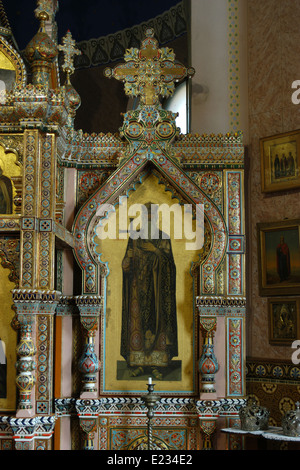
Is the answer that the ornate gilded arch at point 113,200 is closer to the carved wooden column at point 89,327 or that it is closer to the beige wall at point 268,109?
the carved wooden column at point 89,327

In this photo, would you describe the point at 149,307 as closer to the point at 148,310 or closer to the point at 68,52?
the point at 148,310

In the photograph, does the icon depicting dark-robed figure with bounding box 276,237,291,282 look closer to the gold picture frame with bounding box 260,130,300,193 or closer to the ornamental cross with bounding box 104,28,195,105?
the gold picture frame with bounding box 260,130,300,193

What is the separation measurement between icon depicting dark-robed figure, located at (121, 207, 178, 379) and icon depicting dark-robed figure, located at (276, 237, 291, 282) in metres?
1.14

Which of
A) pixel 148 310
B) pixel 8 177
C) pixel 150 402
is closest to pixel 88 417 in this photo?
pixel 150 402

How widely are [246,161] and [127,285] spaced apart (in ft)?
6.46

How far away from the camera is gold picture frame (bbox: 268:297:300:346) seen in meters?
7.56

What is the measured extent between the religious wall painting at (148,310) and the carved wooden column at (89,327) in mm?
161

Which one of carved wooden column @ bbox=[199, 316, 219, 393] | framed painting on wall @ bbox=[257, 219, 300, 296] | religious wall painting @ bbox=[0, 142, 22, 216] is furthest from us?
framed painting on wall @ bbox=[257, 219, 300, 296]

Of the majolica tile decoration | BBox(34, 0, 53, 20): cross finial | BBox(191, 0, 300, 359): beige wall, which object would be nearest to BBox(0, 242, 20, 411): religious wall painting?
the majolica tile decoration

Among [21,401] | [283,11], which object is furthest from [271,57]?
[21,401]

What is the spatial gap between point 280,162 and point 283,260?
1.06 metres

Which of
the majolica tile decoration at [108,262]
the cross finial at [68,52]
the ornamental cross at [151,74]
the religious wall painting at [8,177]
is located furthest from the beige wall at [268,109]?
the religious wall painting at [8,177]

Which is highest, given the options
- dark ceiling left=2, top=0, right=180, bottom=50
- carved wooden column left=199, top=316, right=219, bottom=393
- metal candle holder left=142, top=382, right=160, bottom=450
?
dark ceiling left=2, top=0, right=180, bottom=50

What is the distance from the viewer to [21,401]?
6.63 m
